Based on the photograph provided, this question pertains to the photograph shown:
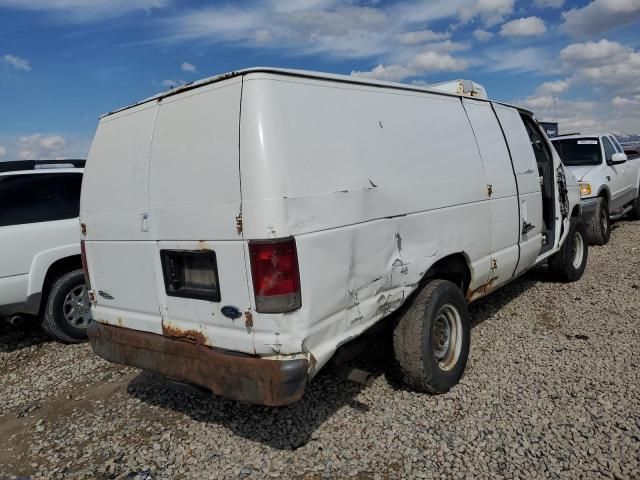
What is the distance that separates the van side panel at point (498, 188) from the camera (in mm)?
4301

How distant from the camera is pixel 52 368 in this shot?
495cm

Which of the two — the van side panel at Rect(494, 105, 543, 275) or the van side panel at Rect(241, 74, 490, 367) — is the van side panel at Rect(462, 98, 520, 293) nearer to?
the van side panel at Rect(494, 105, 543, 275)

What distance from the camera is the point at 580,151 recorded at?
9484mm

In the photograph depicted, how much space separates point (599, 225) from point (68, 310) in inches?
323

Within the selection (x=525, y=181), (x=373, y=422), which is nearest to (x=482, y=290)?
(x=525, y=181)

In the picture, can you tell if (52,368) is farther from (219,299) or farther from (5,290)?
(219,299)

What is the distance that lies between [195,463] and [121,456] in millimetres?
548

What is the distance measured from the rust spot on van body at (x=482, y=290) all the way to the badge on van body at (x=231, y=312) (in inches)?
87.4

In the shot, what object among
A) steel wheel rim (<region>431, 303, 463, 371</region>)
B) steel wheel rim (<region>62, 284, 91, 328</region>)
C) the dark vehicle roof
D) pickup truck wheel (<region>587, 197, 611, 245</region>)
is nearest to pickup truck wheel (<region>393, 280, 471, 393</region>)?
steel wheel rim (<region>431, 303, 463, 371</region>)

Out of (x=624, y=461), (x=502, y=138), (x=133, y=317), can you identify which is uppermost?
(x=502, y=138)

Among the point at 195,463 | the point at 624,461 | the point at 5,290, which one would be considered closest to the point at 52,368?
the point at 5,290

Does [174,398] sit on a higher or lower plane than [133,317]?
lower

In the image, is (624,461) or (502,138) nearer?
(624,461)

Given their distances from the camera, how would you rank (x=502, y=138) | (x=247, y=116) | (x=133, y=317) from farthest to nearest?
(x=502, y=138)
(x=133, y=317)
(x=247, y=116)
